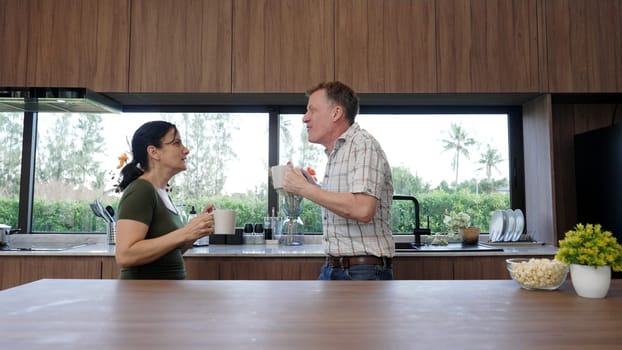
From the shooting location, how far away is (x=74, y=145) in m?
2.95

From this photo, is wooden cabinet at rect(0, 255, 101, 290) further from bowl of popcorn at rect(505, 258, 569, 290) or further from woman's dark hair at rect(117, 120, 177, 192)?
bowl of popcorn at rect(505, 258, 569, 290)

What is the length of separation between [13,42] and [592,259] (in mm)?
3029

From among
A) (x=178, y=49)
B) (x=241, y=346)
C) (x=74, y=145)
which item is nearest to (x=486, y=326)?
(x=241, y=346)

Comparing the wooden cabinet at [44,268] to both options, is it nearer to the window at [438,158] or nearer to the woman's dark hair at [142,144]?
the woman's dark hair at [142,144]

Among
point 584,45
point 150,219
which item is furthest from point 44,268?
point 584,45

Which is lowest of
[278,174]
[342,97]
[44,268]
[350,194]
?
[44,268]

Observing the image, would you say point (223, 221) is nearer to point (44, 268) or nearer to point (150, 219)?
point (150, 219)

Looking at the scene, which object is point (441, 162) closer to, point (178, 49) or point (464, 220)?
point (464, 220)

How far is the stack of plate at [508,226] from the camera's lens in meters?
2.67

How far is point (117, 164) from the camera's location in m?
2.91

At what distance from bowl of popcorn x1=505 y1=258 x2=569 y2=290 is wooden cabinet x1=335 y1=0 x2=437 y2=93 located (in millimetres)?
1564

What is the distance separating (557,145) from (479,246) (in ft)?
3.14

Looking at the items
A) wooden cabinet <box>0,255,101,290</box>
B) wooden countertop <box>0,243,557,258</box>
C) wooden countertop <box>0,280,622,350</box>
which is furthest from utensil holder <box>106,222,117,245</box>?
wooden countertop <box>0,280,622,350</box>

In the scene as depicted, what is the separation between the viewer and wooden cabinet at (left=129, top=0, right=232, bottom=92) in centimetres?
252
